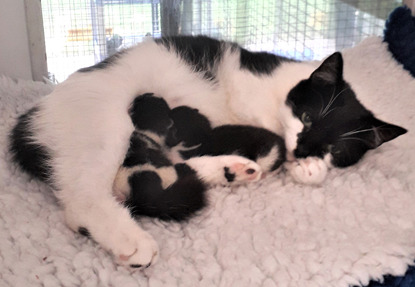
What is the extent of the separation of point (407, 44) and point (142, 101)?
1368 millimetres

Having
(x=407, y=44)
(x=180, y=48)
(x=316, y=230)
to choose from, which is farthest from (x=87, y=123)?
(x=407, y=44)

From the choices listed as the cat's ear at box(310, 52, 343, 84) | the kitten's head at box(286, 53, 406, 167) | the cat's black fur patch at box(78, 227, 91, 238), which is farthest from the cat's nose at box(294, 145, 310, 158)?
the cat's black fur patch at box(78, 227, 91, 238)

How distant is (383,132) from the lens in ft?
5.34

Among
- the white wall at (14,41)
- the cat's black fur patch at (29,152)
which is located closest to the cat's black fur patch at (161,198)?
the cat's black fur patch at (29,152)

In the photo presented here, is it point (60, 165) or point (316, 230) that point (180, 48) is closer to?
point (60, 165)

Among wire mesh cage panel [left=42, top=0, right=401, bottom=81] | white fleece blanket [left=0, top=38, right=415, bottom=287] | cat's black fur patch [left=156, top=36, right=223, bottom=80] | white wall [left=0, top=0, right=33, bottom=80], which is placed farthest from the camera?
wire mesh cage panel [left=42, top=0, right=401, bottom=81]

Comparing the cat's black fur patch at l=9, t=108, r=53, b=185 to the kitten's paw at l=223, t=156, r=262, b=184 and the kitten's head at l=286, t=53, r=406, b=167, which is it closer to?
the kitten's paw at l=223, t=156, r=262, b=184

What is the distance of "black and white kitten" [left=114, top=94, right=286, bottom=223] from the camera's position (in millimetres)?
1363

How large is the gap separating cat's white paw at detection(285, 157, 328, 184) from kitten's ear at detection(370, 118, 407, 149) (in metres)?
0.21

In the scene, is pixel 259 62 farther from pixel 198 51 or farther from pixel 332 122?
pixel 332 122

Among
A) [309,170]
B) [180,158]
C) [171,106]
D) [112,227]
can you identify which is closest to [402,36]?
[309,170]

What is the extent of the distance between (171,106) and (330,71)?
55 cm

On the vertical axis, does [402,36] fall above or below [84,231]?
above

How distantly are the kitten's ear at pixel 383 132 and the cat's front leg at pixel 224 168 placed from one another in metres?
0.41
